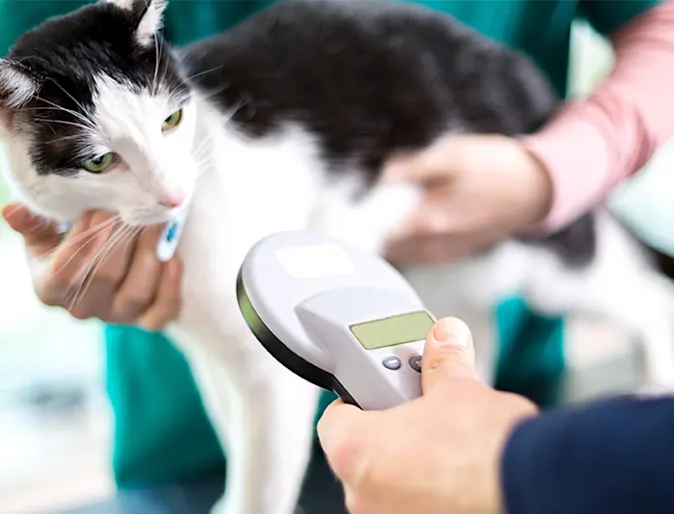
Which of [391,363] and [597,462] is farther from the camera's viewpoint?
[391,363]

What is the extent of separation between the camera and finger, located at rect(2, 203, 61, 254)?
0.44 m

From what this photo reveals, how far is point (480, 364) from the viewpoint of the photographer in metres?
0.62

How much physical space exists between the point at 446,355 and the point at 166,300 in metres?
0.20

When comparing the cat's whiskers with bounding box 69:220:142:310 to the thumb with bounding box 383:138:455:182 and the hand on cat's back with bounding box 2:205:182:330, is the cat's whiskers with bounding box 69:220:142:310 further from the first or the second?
the thumb with bounding box 383:138:455:182

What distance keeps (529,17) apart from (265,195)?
0.26 meters

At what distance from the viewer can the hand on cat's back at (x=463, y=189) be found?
564 millimetres

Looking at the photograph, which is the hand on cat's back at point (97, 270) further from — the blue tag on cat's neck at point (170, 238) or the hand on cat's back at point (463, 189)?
the hand on cat's back at point (463, 189)

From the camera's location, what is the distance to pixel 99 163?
423mm

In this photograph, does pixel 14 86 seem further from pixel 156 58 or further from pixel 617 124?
pixel 617 124

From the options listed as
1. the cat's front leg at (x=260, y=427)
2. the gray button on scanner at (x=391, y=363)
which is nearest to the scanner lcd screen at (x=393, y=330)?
the gray button on scanner at (x=391, y=363)

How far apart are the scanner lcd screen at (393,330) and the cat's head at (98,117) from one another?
5.3 inches

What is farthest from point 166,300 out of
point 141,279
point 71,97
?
point 71,97

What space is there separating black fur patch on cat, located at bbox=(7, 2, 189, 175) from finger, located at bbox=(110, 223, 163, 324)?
6 cm

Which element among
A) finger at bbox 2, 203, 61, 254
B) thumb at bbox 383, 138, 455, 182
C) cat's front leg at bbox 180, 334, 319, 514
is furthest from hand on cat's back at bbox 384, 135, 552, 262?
finger at bbox 2, 203, 61, 254
